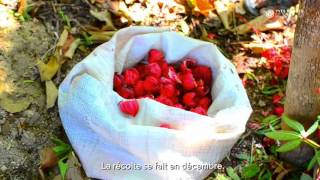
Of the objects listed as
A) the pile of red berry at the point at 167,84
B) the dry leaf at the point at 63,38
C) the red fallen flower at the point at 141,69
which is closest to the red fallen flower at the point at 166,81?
the pile of red berry at the point at 167,84

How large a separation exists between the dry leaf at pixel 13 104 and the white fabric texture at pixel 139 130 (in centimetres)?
17

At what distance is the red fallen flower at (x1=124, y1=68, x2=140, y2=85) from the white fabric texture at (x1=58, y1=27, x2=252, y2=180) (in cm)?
11

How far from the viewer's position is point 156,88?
7.75 ft

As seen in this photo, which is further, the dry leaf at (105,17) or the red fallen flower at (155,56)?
the dry leaf at (105,17)

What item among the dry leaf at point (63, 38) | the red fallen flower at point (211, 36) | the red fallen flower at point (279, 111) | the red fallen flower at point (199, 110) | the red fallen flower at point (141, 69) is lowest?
the red fallen flower at point (279, 111)

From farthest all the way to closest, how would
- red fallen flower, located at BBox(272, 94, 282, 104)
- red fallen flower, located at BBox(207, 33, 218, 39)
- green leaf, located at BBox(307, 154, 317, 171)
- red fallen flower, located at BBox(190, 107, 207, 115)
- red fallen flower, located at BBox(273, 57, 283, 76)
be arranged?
red fallen flower, located at BBox(207, 33, 218, 39), red fallen flower, located at BBox(273, 57, 283, 76), red fallen flower, located at BBox(272, 94, 282, 104), red fallen flower, located at BBox(190, 107, 207, 115), green leaf, located at BBox(307, 154, 317, 171)

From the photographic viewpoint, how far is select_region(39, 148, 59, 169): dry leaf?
2176 mm

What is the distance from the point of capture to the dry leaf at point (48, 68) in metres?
2.38

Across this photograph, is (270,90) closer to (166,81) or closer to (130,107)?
(166,81)

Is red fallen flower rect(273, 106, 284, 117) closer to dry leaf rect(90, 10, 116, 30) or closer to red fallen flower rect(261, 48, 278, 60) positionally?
red fallen flower rect(261, 48, 278, 60)

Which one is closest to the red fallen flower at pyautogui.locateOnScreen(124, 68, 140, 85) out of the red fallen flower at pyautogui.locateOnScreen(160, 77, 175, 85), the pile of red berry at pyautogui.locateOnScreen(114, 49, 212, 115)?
the pile of red berry at pyautogui.locateOnScreen(114, 49, 212, 115)

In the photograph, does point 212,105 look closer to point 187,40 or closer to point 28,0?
point 187,40

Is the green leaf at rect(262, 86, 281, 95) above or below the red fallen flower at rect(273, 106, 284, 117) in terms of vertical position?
above

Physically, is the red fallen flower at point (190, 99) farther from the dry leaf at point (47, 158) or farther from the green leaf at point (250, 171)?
the dry leaf at point (47, 158)
